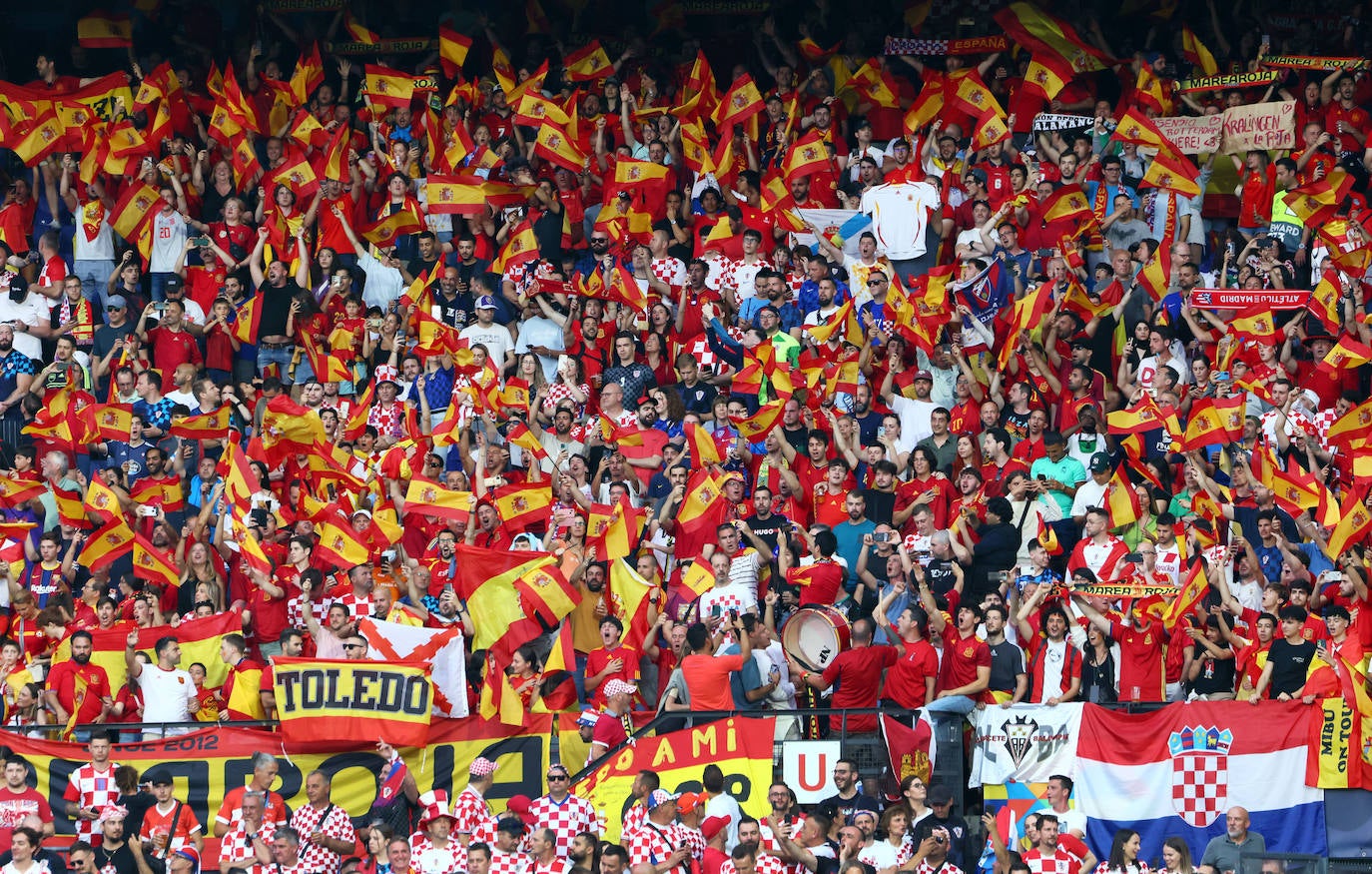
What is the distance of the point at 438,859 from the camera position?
15.8 meters

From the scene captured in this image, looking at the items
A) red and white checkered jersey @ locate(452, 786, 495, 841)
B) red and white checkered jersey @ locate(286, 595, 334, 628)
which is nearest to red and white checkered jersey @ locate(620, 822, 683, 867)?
red and white checkered jersey @ locate(452, 786, 495, 841)

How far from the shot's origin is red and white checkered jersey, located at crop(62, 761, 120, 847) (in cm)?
1709

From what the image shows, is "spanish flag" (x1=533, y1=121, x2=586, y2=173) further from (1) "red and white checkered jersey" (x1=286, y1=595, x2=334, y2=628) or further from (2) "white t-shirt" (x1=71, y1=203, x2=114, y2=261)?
(1) "red and white checkered jersey" (x1=286, y1=595, x2=334, y2=628)

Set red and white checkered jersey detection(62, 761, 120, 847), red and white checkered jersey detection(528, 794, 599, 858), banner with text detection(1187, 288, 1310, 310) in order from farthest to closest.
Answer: banner with text detection(1187, 288, 1310, 310)
red and white checkered jersey detection(62, 761, 120, 847)
red and white checkered jersey detection(528, 794, 599, 858)

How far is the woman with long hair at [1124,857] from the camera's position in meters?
15.2

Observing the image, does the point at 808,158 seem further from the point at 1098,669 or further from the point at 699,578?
the point at 1098,669

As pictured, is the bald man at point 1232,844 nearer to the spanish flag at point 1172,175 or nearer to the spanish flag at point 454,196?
the spanish flag at point 1172,175

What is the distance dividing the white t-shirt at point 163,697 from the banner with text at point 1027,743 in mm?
5757

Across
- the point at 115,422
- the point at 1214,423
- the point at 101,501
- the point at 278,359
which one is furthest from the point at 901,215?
the point at 101,501

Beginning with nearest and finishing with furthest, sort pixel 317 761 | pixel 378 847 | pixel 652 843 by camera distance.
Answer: pixel 652 843
pixel 378 847
pixel 317 761

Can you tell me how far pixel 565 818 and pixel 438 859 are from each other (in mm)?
849

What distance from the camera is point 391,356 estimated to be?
71.1 feet

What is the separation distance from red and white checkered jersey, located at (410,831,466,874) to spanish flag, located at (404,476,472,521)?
159 inches

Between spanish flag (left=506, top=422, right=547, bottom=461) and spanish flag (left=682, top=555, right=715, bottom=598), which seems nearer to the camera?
spanish flag (left=682, top=555, right=715, bottom=598)
